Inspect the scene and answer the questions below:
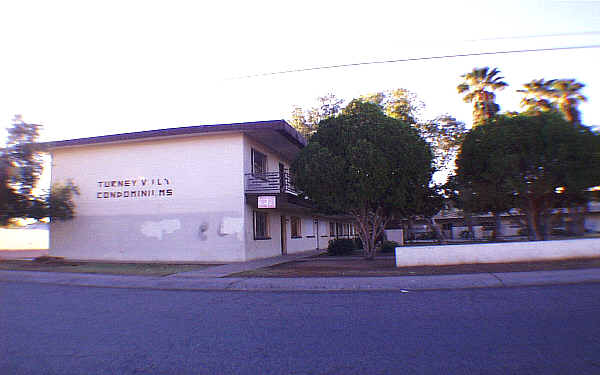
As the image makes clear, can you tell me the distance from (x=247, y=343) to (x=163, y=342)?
121cm

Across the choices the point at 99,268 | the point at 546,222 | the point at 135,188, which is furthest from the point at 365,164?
the point at 135,188

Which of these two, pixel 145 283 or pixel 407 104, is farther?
pixel 407 104

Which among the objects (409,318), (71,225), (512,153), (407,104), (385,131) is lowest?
(409,318)

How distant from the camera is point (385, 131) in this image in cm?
1675

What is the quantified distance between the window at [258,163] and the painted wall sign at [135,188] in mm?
4157

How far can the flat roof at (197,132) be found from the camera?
60.7 ft

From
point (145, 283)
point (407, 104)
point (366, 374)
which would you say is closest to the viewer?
point (366, 374)

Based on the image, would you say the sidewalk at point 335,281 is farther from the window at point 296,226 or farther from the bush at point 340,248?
the window at point 296,226

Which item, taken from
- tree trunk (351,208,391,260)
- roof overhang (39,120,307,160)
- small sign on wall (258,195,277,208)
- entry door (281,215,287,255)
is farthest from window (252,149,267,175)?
tree trunk (351,208,391,260)

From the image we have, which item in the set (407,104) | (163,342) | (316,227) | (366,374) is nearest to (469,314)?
(366,374)

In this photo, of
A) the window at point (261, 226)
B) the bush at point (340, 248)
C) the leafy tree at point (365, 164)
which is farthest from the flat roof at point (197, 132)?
the bush at point (340, 248)

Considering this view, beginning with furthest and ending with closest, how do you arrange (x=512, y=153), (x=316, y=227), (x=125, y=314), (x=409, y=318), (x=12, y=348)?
1. (x=316, y=227)
2. (x=512, y=153)
3. (x=125, y=314)
4. (x=409, y=318)
5. (x=12, y=348)

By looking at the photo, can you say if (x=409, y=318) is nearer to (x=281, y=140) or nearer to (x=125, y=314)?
(x=125, y=314)

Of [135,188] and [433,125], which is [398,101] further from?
[135,188]
